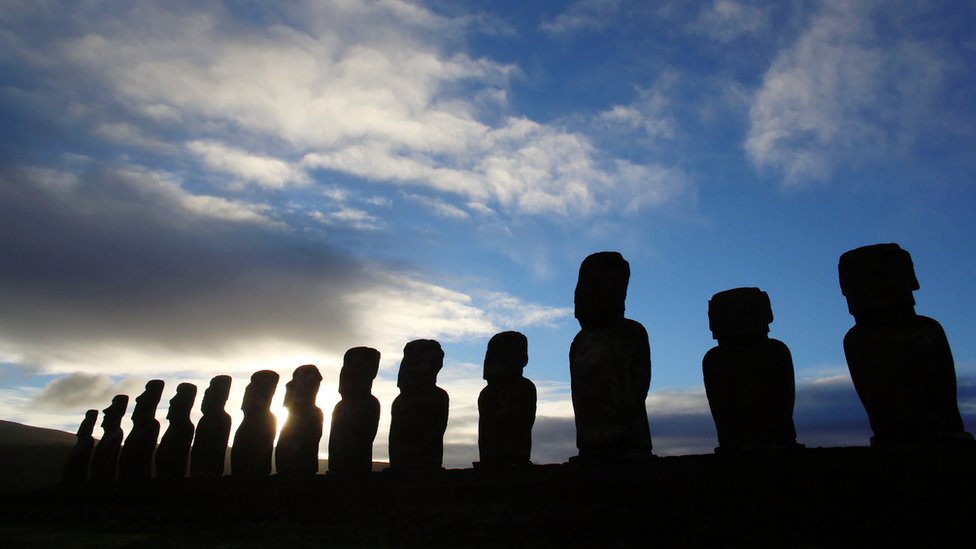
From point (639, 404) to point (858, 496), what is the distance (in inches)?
129

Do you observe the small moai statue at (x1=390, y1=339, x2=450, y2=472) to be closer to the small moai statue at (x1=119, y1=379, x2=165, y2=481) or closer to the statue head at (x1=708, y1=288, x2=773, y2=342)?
the statue head at (x1=708, y1=288, x2=773, y2=342)

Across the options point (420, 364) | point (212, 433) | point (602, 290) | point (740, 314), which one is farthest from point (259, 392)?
point (740, 314)

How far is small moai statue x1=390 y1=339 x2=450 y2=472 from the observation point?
42.0 ft

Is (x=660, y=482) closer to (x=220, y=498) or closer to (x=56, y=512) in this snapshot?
(x=220, y=498)

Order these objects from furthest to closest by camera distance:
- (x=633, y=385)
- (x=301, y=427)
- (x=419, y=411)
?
(x=301, y=427), (x=419, y=411), (x=633, y=385)

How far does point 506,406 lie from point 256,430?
7.06 meters

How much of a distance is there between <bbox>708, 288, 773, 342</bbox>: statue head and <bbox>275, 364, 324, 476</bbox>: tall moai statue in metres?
8.92

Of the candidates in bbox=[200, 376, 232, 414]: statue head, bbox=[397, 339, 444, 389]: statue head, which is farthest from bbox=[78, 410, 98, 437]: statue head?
bbox=[397, 339, 444, 389]: statue head

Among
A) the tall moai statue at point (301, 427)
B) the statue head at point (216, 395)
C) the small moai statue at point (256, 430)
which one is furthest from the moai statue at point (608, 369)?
the statue head at point (216, 395)

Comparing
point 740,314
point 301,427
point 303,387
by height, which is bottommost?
point 301,427

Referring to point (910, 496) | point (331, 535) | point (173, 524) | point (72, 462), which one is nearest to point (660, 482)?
point (910, 496)

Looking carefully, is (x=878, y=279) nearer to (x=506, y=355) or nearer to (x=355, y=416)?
(x=506, y=355)

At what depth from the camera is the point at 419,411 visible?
13.0m

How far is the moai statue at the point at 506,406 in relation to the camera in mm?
11703
